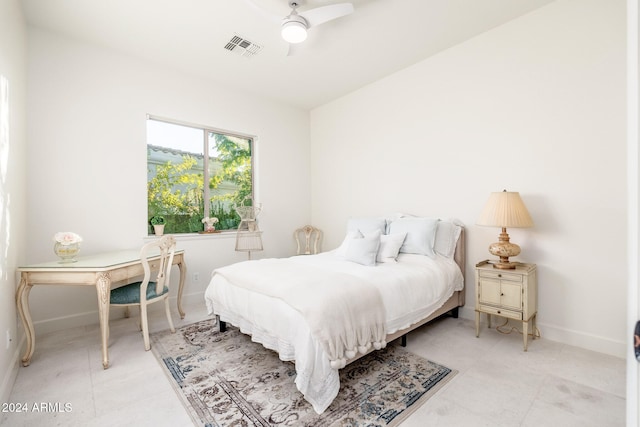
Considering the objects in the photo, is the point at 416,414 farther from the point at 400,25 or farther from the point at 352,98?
the point at 352,98

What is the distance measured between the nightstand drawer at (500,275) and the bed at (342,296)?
30 centimetres

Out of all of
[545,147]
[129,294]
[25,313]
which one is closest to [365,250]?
[545,147]

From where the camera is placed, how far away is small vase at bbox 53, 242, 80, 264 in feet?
7.97

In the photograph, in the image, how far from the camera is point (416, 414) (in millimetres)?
1657

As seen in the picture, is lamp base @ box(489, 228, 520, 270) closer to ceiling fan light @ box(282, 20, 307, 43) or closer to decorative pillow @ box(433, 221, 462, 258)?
decorative pillow @ box(433, 221, 462, 258)

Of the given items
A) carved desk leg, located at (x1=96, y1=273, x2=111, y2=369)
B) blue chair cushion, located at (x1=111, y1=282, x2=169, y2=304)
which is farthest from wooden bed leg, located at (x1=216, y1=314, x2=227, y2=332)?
carved desk leg, located at (x1=96, y1=273, x2=111, y2=369)

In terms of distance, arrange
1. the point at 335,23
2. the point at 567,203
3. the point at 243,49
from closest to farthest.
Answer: the point at 567,203 < the point at 335,23 < the point at 243,49

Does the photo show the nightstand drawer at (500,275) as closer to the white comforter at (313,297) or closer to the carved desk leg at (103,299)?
the white comforter at (313,297)

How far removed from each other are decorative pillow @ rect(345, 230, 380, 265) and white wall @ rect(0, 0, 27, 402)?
8.52 ft

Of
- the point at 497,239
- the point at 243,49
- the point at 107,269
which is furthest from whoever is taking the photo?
the point at 243,49

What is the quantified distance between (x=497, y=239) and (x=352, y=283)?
1806mm

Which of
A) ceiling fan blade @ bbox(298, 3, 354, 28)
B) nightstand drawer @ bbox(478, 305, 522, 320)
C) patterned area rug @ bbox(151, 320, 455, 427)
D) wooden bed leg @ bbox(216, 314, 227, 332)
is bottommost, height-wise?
patterned area rug @ bbox(151, 320, 455, 427)

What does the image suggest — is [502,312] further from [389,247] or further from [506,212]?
[389,247]

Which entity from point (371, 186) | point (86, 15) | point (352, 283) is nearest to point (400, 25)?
point (371, 186)
